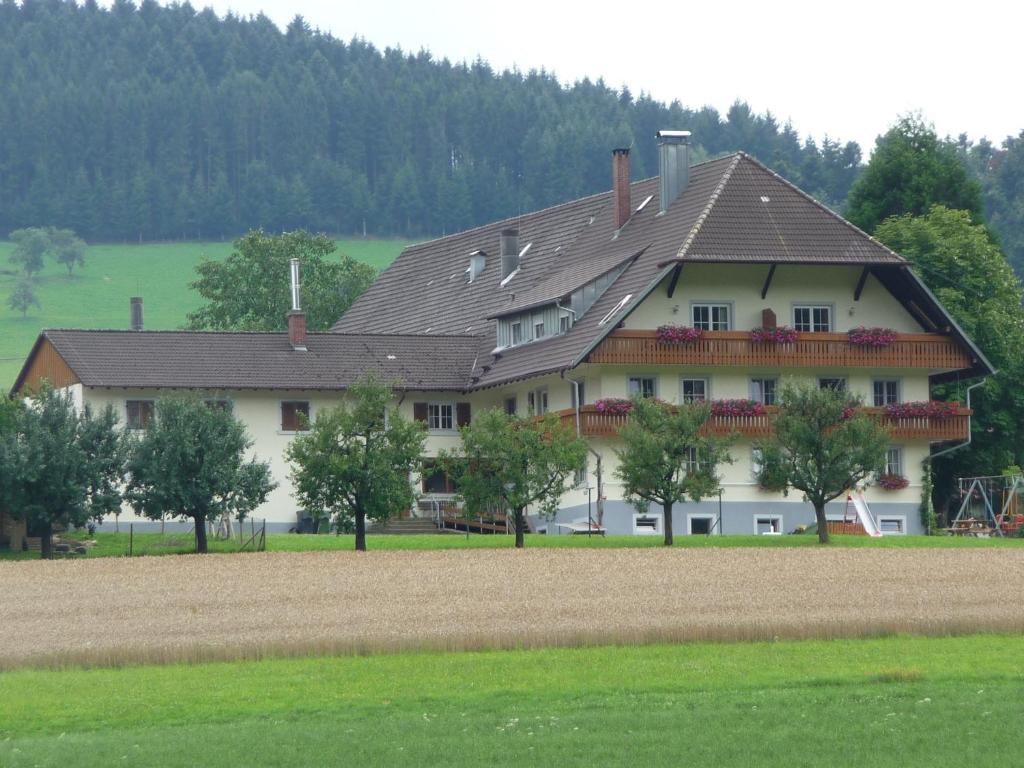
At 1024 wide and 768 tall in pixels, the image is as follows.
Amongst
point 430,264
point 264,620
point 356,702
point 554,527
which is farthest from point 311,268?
point 356,702

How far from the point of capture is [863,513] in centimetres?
7019

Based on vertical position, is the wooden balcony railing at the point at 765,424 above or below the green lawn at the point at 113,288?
below

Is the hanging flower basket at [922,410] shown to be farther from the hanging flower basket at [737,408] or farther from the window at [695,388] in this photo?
the window at [695,388]

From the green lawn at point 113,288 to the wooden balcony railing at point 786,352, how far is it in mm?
79326

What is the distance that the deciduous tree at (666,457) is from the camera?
58875 mm

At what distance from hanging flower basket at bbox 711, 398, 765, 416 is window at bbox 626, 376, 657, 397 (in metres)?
2.15

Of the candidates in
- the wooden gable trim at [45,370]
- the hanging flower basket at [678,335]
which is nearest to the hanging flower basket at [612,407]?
the hanging flower basket at [678,335]

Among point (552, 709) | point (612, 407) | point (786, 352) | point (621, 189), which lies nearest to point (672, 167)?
point (621, 189)

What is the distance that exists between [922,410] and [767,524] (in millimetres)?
6579

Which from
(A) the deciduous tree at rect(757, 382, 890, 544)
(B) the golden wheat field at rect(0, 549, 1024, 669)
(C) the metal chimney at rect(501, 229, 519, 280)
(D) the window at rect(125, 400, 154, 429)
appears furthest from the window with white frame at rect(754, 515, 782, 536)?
(D) the window at rect(125, 400, 154, 429)

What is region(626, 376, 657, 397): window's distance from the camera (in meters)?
69.4

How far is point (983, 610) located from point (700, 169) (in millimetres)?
37754

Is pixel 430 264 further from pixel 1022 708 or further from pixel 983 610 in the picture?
pixel 1022 708

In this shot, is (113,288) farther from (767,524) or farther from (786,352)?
(767,524)
